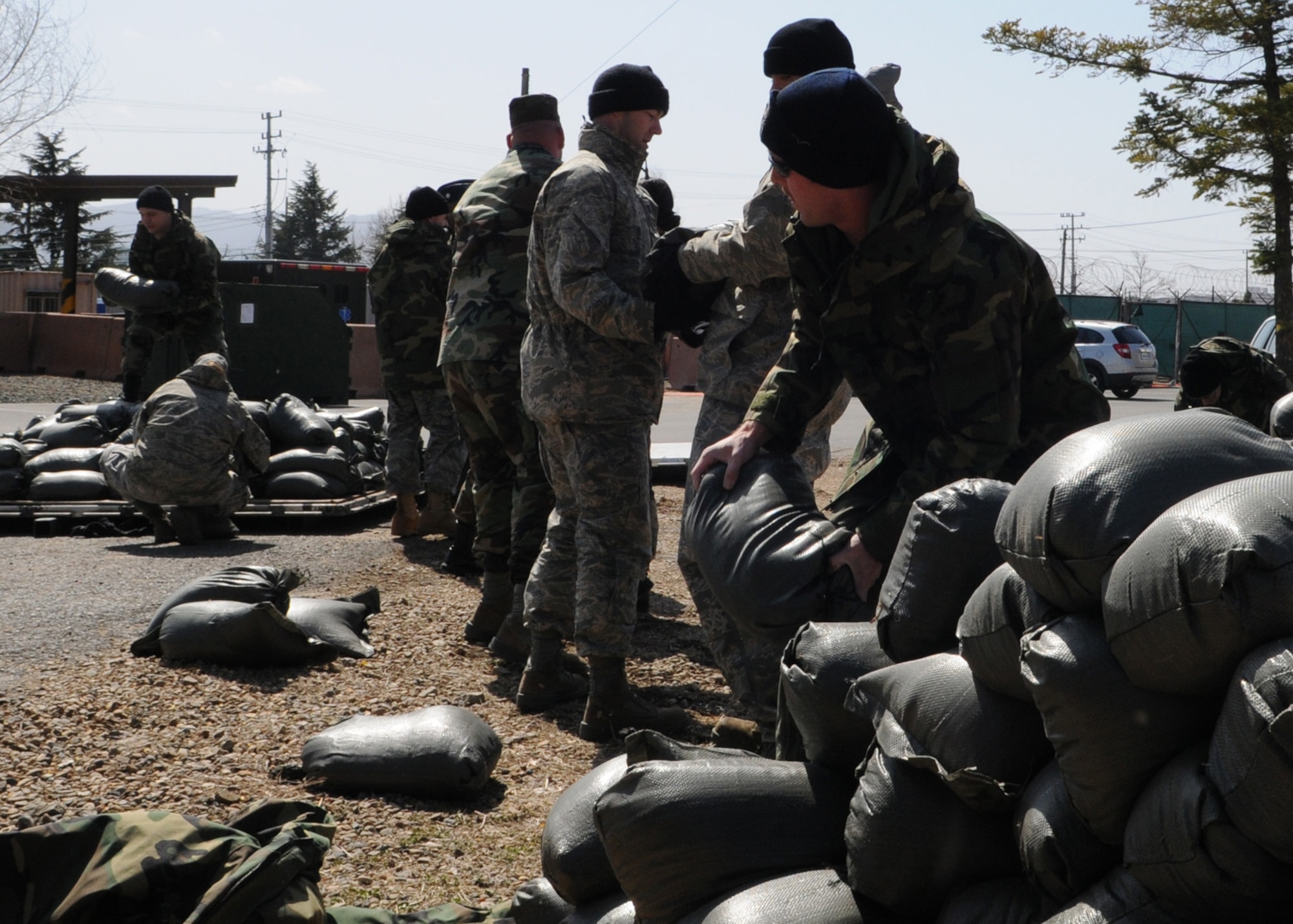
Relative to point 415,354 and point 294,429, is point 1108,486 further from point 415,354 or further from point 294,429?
point 294,429

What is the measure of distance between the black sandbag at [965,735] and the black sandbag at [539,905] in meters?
0.81

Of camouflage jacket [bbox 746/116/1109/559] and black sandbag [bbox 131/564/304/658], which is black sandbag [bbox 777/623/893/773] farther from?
black sandbag [bbox 131/564/304/658]

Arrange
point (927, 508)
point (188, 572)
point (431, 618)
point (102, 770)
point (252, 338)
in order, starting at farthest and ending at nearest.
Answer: point (252, 338) < point (188, 572) < point (431, 618) < point (102, 770) < point (927, 508)

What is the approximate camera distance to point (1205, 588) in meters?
1.49

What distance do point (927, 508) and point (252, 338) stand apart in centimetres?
1386

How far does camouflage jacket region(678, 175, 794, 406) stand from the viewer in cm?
390

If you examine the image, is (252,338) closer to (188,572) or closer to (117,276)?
(117,276)

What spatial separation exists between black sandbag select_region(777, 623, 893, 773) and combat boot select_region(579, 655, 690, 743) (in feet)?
6.49

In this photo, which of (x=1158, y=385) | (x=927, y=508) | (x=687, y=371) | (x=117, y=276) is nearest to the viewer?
(x=927, y=508)

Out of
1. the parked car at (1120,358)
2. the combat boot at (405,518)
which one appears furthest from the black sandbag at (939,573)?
the parked car at (1120,358)

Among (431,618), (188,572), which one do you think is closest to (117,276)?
(188,572)

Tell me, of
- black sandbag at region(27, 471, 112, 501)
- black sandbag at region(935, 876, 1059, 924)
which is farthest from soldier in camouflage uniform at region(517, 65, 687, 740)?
black sandbag at region(27, 471, 112, 501)

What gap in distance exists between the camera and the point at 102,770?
381 cm

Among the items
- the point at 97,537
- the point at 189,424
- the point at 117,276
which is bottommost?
the point at 97,537
